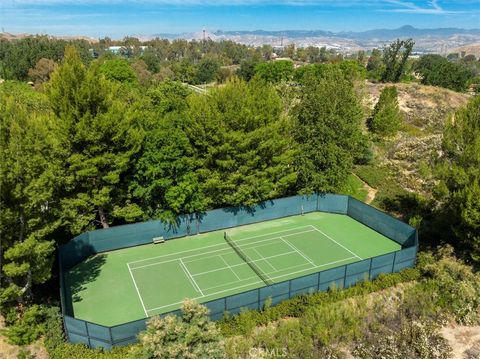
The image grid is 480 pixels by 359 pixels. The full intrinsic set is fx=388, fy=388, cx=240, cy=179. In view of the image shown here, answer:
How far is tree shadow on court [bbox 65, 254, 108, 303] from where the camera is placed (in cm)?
1954

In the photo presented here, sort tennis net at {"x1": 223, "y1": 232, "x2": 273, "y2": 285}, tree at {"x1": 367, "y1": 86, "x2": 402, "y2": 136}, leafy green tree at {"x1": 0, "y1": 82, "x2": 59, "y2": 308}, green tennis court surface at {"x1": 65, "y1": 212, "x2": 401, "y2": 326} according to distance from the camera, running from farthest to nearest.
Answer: tree at {"x1": 367, "y1": 86, "x2": 402, "y2": 136}, tennis net at {"x1": 223, "y1": 232, "x2": 273, "y2": 285}, green tennis court surface at {"x1": 65, "y1": 212, "x2": 401, "y2": 326}, leafy green tree at {"x1": 0, "y1": 82, "x2": 59, "y2": 308}

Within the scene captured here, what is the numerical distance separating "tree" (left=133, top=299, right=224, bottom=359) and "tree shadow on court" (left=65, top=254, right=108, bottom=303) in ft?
27.1

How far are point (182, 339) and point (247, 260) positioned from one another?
10595 mm

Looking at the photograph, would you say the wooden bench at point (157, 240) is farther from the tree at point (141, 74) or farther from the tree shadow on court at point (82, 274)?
the tree at point (141, 74)

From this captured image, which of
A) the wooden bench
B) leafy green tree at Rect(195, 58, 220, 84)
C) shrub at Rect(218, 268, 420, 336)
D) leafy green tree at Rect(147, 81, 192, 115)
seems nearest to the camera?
shrub at Rect(218, 268, 420, 336)

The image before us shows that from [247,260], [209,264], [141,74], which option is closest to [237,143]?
[247,260]

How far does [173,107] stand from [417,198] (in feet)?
65.2

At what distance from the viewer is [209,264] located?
2239cm

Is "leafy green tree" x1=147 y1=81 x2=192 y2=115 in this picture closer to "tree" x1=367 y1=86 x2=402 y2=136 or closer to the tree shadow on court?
the tree shadow on court

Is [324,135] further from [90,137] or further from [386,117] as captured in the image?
[386,117]

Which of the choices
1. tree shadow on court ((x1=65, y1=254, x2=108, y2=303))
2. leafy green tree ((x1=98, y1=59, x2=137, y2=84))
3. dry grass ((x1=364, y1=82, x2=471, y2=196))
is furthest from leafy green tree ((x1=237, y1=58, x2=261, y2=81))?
tree shadow on court ((x1=65, y1=254, x2=108, y2=303))

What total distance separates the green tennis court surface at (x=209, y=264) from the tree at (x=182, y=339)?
5.64 metres

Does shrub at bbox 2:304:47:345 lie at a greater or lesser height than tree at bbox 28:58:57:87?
lesser

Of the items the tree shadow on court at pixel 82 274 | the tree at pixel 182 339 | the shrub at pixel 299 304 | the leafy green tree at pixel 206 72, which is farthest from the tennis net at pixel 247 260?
the leafy green tree at pixel 206 72
